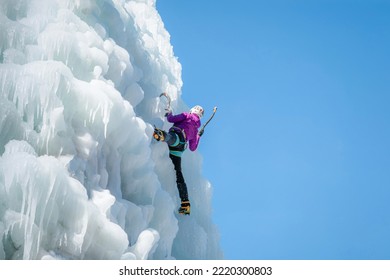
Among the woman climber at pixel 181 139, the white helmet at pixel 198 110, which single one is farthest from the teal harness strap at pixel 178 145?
the white helmet at pixel 198 110

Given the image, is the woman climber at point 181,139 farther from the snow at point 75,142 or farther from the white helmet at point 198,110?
the snow at point 75,142

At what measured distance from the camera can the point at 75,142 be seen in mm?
4949

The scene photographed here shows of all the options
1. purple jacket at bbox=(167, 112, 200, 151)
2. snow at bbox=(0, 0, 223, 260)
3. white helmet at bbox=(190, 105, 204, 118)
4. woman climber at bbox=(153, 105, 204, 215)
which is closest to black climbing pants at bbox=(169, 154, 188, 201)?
woman climber at bbox=(153, 105, 204, 215)

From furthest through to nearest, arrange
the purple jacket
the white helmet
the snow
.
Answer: the white helmet
the purple jacket
the snow

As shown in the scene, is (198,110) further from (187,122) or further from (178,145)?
(178,145)

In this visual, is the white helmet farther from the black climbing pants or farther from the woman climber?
the black climbing pants

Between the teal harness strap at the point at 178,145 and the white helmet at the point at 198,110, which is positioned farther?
the white helmet at the point at 198,110

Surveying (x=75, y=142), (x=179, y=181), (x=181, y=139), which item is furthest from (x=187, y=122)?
(x=75, y=142)

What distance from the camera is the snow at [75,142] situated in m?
4.06

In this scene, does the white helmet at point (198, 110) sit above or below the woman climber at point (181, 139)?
above

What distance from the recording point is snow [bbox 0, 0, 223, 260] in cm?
406

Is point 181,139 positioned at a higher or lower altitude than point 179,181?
higher

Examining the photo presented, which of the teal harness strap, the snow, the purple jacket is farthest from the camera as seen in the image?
the purple jacket
